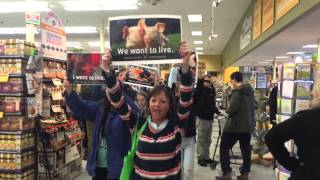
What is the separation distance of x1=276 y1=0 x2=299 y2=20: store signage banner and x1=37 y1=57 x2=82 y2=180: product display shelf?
11.6 ft

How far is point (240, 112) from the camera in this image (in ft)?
18.4

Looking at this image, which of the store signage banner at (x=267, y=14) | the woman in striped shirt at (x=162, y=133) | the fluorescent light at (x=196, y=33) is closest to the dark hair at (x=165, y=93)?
the woman in striped shirt at (x=162, y=133)

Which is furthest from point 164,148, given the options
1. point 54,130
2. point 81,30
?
point 81,30

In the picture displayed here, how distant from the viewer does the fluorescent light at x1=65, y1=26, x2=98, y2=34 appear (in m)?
13.6

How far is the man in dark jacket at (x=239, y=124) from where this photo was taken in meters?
5.55

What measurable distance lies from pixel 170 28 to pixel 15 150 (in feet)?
10.6

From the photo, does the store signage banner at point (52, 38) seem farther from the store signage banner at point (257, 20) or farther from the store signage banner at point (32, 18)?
the store signage banner at point (257, 20)

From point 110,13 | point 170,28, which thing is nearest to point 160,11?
point 110,13

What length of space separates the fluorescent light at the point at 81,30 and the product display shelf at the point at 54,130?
26.9 feet

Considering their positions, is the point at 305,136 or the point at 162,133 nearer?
the point at 305,136

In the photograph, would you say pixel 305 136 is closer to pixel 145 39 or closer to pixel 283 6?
pixel 145 39

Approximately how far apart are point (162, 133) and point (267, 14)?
5584mm

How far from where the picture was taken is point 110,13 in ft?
35.3

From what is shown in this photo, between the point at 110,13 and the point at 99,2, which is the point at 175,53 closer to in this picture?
the point at 99,2
